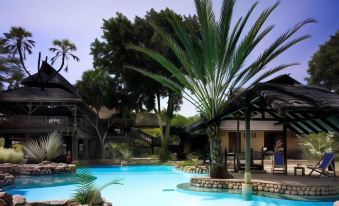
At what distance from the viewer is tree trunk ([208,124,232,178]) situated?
538 inches

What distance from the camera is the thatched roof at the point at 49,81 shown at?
30.1 meters


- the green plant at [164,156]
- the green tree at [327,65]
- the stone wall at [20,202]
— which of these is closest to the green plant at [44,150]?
the green plant at [164,156]

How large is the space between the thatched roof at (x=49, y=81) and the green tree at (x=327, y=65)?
78.7ft

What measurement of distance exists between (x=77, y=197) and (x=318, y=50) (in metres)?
36.2

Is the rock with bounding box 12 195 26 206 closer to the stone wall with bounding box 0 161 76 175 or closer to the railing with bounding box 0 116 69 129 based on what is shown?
the stone wall with bounding box 0 161 76 175

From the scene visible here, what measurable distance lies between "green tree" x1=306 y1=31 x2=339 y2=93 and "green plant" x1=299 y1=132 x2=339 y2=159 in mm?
14762

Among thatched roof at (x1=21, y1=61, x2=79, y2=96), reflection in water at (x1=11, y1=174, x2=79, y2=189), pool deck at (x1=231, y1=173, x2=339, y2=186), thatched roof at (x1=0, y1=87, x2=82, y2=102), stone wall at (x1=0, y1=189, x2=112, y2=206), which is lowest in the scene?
reflection in water at (x1=11, y1=174, x2=79, y2=189)

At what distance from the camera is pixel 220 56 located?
1315cm

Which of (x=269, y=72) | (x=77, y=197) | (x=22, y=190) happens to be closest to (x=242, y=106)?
(x=269, y=72)

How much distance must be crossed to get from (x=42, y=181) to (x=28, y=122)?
11238 millimetres

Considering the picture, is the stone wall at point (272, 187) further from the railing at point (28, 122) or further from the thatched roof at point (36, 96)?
the railing at point (28, 122)

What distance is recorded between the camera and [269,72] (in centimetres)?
1367

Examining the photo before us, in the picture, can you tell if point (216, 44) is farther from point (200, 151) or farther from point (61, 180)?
point (200, 151)

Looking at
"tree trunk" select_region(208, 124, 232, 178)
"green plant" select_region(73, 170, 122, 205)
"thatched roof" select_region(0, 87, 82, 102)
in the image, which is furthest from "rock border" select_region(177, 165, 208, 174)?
"green plant" select_region(73, 170, 122, 205)
